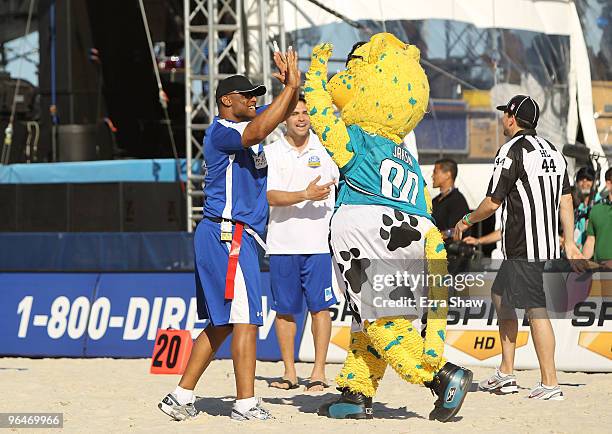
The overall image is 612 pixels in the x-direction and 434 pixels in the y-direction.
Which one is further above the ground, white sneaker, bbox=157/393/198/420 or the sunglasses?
the sunglasses

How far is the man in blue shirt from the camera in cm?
663


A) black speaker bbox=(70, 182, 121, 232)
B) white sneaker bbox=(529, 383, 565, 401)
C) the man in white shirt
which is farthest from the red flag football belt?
black speaker bbox=(70, 182, 121, 232)

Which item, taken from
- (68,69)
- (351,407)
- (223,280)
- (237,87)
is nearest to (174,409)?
(223,280)

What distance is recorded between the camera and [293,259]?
8375mm

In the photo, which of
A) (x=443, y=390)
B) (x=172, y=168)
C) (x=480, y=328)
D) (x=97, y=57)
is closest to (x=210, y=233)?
(x=443, y=390)

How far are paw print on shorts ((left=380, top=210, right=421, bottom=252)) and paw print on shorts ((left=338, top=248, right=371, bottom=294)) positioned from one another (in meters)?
0.17

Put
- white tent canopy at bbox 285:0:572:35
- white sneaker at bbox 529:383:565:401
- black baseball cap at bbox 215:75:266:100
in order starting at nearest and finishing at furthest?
black baseball cap at bbox 215:75:266:100 < white sneaker at bbox 529:383:565:401 < white tent canopy at bbox 285:0:572:35

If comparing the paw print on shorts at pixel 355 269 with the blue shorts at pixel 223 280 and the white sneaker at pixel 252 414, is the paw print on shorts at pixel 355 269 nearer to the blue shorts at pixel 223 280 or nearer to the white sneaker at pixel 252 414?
the blue shorts at pixel 223 280

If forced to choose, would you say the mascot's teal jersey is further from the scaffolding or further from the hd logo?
the scaffolding

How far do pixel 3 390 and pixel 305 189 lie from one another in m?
2.48

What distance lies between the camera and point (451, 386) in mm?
6359

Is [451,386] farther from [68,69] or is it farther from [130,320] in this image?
[68,69]

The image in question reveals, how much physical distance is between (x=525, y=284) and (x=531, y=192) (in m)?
0.59

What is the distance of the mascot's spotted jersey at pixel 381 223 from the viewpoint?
6.42m
